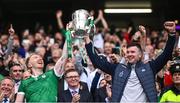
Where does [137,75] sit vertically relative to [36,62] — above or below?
below

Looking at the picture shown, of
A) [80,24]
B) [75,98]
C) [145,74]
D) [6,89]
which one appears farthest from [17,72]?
[145,74]

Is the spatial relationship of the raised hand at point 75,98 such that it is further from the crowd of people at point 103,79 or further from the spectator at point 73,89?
the spectator at point 73,89

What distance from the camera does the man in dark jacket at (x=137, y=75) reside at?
26.3 ft

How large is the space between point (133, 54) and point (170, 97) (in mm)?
799

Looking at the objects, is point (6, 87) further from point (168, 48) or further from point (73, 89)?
point (168, 48)

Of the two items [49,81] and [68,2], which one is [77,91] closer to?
[49,81]

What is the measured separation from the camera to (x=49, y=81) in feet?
27.8

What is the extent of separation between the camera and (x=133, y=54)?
814cm

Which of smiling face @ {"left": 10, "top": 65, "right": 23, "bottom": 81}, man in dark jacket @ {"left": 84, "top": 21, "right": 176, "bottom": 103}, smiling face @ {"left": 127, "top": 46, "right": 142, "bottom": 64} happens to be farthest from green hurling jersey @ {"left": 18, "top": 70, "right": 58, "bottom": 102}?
smiling face @ {"left": 10, "top": 65, "right": 23, "bottom": 81}

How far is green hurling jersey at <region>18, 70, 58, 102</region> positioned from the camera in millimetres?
8398

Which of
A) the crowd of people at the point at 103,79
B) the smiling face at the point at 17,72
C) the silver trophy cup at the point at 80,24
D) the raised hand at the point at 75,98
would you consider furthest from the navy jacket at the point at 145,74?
the smiling face at the point at 17,72

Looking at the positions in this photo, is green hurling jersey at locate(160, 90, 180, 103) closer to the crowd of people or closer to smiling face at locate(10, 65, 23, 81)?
the crowd of people

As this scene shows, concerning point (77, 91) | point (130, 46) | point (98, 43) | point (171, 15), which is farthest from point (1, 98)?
point (171, 15)

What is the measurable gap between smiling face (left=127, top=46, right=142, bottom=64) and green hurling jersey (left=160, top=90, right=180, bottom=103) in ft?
2.21
